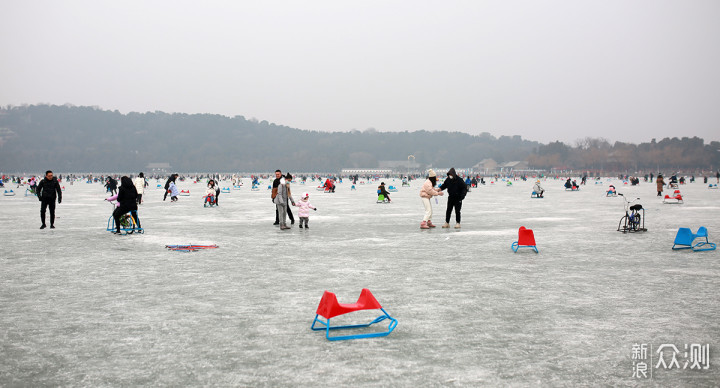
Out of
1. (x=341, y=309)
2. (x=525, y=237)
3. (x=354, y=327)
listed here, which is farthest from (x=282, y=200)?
(x=341, y=309)

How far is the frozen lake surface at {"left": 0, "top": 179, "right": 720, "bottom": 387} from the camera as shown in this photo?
465 centimetres

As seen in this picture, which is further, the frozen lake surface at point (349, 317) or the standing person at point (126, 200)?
the standing person at point (126, 200)

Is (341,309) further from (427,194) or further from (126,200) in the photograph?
(427,194)

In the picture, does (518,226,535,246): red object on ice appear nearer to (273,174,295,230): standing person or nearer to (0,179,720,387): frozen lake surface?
(0,179,720,387): frozen lake surface

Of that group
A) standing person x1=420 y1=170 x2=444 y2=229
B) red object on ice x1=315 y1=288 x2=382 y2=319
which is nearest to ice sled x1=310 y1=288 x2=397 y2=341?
red object on ice x1=315 y1=288 x2=382 y2=319

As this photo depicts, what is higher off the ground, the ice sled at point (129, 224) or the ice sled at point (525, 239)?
the ice sled at point (525, 239)

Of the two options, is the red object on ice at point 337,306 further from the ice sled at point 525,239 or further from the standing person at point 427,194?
the standing person at point 427,194

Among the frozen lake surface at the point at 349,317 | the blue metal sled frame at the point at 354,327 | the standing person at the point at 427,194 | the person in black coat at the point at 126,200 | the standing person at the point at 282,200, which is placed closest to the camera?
the frozen lake surface at the point at 349,317

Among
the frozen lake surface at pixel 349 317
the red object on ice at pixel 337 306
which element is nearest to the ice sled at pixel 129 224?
the frozen lake surface at pixel 349 317

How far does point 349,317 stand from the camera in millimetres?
6551

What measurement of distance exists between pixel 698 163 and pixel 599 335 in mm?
211286

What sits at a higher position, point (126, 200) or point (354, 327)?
point (126, 200)

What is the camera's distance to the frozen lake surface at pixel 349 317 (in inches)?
183

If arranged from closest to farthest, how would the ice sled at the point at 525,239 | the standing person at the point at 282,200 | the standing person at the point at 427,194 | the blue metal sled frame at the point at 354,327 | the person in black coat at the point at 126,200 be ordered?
1. the blue metal sled frame at the point at 354,327
2. the ice sled at the point at 525,239
3. the person in black coat at the point at 126,200
4. the standing person at the point at 282,200
5. the standing person at the point at 427,194
